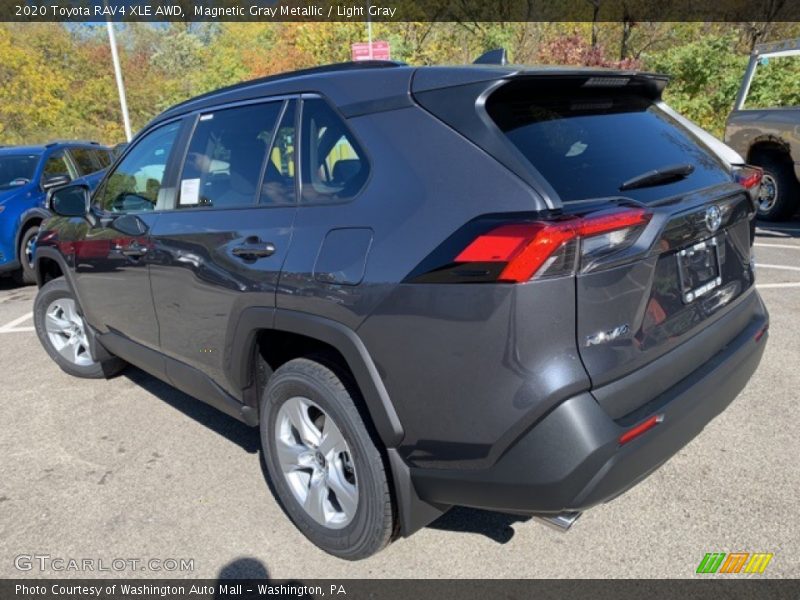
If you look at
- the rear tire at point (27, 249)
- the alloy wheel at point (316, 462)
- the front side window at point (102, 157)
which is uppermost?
the front side window at point (102, 157)

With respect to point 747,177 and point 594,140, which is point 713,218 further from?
point 747,177

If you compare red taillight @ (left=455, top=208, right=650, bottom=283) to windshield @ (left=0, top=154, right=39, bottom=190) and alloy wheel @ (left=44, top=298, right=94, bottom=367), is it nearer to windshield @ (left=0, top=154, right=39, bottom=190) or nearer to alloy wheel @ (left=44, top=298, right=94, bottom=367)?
alloy wheel @ (left=44, top=298, right=94, bottom=367)

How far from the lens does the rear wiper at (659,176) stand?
6.82 feet

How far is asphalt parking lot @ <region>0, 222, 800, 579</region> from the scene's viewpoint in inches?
94.6

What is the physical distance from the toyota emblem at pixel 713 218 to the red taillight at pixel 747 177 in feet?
1.39

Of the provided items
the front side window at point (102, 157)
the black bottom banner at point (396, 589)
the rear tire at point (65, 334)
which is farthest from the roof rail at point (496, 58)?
the front side window at point (102, 157)

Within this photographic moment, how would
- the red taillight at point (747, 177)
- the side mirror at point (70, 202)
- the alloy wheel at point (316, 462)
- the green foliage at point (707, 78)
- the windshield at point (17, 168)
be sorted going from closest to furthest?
the alloy wheel at point (316, 462), the red taillight at point (747, 177), the side mirror at point (70, 202), the windshield at point (17, 168), the green foliage at point (707, 78)

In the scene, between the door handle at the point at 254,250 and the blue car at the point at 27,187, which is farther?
the blue car at the point at 27,187

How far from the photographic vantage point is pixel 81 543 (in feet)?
8.73

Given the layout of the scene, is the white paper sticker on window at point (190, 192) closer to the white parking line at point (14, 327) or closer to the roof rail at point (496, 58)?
the roof rail at point (496, 58)

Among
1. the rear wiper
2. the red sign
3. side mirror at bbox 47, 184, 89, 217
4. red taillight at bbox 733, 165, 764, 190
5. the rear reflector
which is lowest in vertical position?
the rear reflector

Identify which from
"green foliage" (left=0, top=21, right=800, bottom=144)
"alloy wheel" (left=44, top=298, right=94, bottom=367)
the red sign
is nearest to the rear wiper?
"alloy wheel" (left=44, top=298, right=94, bottom=367)

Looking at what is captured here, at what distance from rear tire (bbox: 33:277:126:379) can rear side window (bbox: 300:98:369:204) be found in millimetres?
2701

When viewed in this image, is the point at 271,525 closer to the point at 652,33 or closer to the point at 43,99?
the point at 652,33
